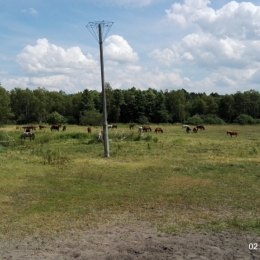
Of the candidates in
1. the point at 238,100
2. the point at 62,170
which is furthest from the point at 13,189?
the point at 238,100

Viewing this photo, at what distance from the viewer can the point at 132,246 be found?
5.86 meters

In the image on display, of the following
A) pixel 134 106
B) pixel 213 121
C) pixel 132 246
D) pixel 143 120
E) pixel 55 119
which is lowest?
pixel 132 246

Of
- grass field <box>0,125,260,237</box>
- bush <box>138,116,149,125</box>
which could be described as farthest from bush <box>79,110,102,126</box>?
grass field <box>0,125,260,237</box>

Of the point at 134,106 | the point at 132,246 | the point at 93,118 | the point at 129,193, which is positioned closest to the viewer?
the point at 132,246

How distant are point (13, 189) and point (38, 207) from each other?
7.68 ft

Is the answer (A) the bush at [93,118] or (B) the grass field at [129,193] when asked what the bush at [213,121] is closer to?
(A) the bush at [93,118]

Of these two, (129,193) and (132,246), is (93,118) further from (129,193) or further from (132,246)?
(132,246)

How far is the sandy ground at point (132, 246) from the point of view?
5453 millimetres

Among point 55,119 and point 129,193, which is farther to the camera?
point 55,119

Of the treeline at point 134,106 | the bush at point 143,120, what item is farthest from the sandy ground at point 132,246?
the treeline at point 134,106

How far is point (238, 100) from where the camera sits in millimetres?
83938

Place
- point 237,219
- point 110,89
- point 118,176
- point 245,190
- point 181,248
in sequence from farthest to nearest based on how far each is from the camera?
1. point 110,89
2. point 118,176
3. point 245,190
4. point 237,219
5. point 181,248

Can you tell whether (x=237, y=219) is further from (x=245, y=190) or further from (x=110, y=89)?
(x=110, y=89)

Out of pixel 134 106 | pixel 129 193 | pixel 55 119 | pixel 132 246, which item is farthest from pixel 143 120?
pixel 132 246
